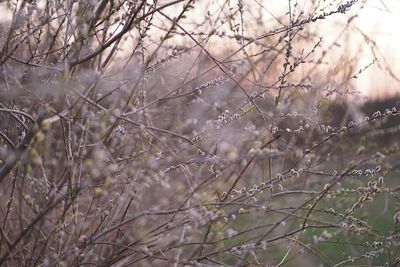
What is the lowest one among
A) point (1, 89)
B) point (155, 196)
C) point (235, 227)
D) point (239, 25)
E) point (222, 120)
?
point (235, 227)

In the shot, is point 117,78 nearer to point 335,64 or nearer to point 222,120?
point 222,120

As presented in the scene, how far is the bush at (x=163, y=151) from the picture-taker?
2.24 m

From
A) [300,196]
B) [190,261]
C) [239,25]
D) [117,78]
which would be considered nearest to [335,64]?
[300,196]

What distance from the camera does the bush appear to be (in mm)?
2238

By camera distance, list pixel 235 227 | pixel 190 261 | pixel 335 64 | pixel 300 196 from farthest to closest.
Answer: pixel 335 64 < pixel 300 196 < pixel 235 227 < pixel 190 261

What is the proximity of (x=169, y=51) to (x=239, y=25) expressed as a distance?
0.38m

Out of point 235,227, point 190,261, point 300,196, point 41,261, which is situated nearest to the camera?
point 190,261

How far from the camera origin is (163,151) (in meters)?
2.75

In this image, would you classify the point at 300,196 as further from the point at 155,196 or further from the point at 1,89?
the point at 1,89

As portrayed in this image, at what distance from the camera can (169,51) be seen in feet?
10.4

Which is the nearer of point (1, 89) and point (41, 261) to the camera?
point (41, 261)

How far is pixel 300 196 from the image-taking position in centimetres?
356

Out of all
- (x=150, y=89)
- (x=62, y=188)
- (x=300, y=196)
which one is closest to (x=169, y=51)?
(x=150, y=89)

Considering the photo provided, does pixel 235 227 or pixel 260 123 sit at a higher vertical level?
pixel 260 123
